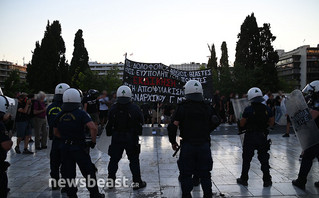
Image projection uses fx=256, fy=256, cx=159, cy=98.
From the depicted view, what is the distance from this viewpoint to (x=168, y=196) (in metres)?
4.84

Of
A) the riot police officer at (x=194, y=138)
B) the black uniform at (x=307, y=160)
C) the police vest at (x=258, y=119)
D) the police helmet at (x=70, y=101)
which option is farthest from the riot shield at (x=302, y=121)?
the police helmet at (x=70, y=101)

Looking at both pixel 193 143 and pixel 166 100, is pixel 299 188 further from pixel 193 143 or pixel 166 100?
pixel 166 100

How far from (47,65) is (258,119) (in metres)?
47.1

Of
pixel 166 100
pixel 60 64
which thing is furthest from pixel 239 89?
pixel 60 64

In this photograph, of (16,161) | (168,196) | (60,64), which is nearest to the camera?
(168,196)

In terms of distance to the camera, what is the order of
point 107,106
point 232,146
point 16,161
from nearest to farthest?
point 16,161 → point 232,146 → point 107,106

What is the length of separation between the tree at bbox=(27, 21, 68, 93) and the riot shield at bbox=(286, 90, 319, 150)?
46762 mm

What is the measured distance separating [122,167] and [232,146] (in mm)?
4667

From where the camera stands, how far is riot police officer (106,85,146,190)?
5168mm

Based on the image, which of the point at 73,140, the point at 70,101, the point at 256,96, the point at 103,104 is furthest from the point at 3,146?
the point at 103,104

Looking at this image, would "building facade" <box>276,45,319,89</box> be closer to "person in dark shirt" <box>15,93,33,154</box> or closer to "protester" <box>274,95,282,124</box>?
"protester" <box>274,95,282,124</box>

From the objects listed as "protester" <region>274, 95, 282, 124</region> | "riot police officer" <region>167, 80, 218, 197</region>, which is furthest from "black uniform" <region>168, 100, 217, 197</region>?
"protester" <region>274, 95, 282, 124</region>

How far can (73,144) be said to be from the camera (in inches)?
166

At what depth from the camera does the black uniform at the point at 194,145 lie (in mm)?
4066
